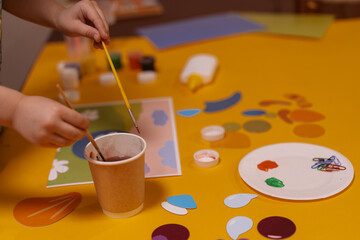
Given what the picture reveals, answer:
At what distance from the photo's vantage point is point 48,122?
53 cm

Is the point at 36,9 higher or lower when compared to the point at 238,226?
higher

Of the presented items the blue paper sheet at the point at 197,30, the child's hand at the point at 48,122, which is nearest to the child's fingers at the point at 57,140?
the child's hand at the point at 48,122

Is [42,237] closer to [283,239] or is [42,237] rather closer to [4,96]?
[4,96]

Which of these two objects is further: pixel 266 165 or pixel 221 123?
pixel 221 123

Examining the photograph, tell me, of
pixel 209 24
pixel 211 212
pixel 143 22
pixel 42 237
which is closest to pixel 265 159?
pixel 211 212

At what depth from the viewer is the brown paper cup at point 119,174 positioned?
571 mm

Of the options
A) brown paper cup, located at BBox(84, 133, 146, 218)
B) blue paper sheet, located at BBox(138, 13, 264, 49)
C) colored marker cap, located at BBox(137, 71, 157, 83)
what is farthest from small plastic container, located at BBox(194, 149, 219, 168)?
blue paper sheet, located at BBox(138, 13, 264, 49)

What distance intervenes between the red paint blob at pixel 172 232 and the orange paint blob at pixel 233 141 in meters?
0.22

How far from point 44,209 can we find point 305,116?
525 millimetres

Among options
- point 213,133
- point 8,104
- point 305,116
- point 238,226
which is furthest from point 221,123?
point 8,104

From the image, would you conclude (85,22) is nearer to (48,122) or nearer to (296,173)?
(48,122)

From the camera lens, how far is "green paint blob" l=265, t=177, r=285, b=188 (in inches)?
25.3

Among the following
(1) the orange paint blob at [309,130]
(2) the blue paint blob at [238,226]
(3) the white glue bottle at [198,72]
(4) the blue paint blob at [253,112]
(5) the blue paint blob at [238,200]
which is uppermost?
(3) the white glue bottle at [198,72]

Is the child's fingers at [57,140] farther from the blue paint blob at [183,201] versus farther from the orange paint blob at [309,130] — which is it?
the orange paint blob at [309,130]
